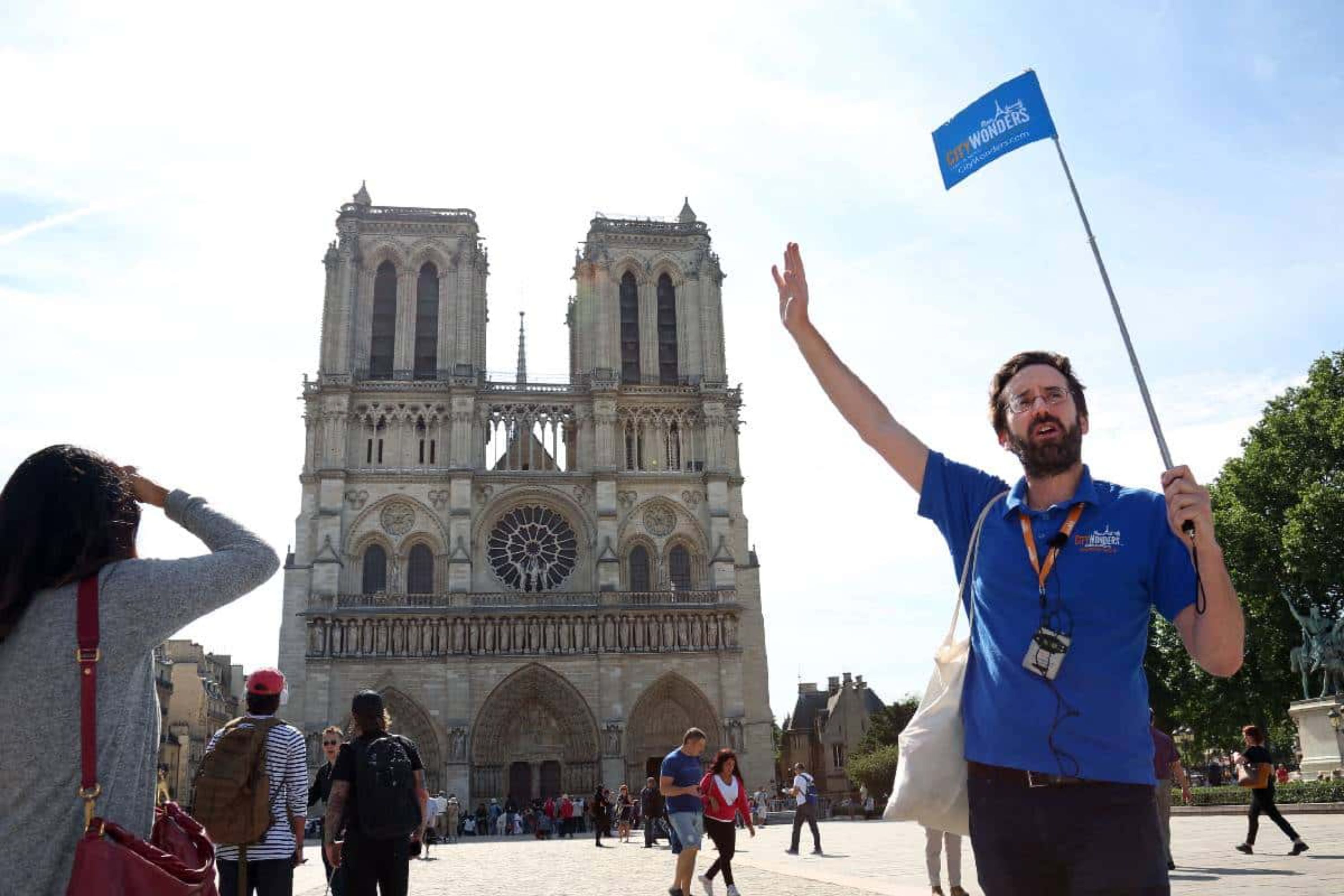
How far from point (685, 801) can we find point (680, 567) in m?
30.8

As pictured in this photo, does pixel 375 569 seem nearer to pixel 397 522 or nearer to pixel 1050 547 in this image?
pixel 397 522

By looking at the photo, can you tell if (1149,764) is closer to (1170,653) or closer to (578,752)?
(1170,653)

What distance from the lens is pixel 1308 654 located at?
68.5ft

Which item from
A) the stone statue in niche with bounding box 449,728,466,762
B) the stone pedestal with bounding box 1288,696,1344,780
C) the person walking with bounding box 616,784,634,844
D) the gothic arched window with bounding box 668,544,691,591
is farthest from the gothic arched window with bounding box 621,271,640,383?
the stone pedestal with bounding box 1288,696,1344,780

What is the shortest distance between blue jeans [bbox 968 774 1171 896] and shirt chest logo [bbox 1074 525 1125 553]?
54 cm

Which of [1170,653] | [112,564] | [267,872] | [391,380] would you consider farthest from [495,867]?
[391,380]

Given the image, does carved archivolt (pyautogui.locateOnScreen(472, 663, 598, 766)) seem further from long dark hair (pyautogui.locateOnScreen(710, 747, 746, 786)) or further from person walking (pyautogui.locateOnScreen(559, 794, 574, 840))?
long dark hair (pyautogui.locateOnScreen(710, 747, 746, 786))

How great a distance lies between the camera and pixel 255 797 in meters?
5.45

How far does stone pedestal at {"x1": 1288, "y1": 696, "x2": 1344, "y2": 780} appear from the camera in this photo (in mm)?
18359

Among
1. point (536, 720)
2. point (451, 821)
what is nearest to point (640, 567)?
point (536, 720)

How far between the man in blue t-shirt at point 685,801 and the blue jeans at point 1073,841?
6713 millimetres

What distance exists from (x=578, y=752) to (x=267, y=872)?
106ft

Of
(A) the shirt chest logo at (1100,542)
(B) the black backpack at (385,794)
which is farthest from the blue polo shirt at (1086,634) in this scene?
(B) the black backpack at (385,794)

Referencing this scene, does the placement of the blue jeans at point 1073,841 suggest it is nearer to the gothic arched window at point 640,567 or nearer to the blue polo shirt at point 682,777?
the blue polo shirt at point 682,777
